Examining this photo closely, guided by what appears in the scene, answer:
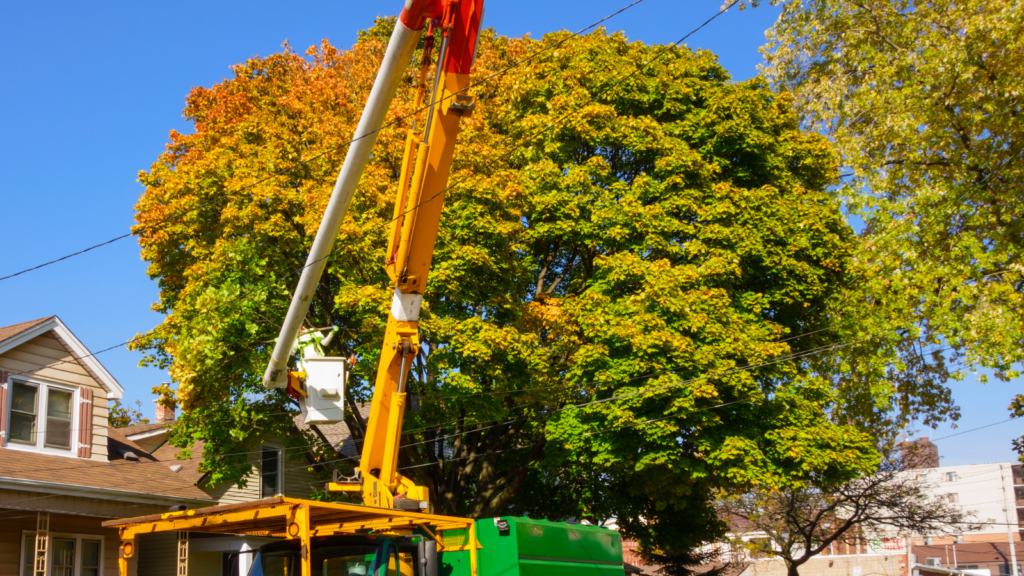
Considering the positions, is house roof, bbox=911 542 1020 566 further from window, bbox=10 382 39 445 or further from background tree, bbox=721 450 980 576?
window, bbox=10 382 39 445

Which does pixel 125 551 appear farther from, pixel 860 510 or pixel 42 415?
pixel 860 510

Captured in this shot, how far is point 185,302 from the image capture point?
17578 millimetres

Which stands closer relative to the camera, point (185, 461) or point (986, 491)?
point (185, 461)

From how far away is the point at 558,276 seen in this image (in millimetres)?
22266

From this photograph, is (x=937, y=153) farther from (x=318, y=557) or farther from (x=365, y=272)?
(x=318, y=557)

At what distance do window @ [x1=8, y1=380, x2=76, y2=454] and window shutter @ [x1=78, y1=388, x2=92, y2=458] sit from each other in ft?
0.52

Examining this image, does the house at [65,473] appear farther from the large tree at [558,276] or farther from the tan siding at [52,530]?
the large tree at [558,276]

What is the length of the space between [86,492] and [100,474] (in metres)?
1.69

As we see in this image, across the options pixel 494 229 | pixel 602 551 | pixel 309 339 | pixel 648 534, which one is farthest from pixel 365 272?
pixel 648 534

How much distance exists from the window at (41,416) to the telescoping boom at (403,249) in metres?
9.32

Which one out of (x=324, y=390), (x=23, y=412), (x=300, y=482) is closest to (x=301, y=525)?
(x=324, y=390)

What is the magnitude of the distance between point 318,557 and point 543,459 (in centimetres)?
1251

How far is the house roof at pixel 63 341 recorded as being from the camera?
17.0 metres

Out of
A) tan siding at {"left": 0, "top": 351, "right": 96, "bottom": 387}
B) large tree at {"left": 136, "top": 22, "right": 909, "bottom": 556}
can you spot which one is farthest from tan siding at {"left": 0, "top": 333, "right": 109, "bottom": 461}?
large tree at {"left": 136, "top": 22, "right": 909, "bottom": 556}
